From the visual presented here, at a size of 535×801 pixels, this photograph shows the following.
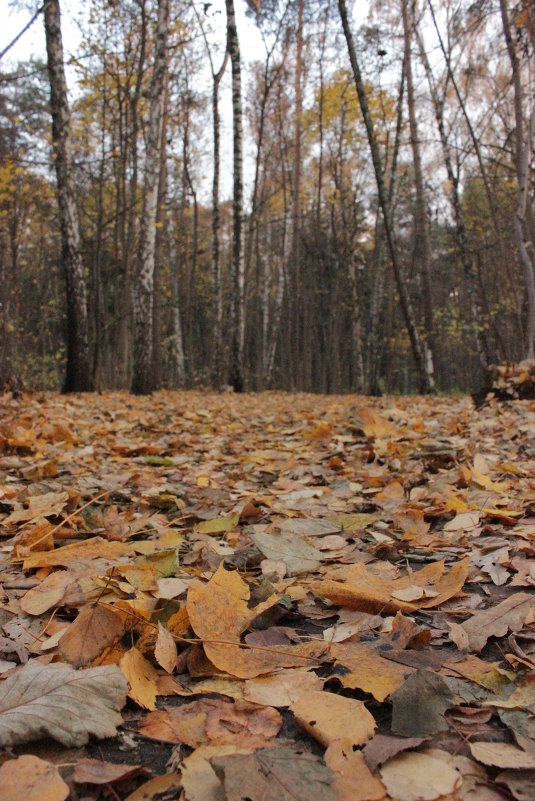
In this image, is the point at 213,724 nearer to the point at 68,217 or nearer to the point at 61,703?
the point at 61,703

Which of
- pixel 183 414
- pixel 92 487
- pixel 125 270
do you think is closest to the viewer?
pixel 92 487

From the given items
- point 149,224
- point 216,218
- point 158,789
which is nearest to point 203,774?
point 158,789

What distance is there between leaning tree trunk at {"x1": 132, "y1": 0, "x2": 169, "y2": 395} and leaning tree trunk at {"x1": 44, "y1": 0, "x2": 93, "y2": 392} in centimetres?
110

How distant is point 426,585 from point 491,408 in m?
4.02

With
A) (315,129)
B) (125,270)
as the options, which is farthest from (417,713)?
(315,129)

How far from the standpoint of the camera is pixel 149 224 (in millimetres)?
8875

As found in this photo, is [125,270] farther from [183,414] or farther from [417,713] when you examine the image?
[417,713]

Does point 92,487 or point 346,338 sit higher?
point 346,338

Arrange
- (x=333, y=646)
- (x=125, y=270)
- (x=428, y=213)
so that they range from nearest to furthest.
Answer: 1. (x=333, y=646)
2. (x=125, y=270)
3. (x=428, y=213)

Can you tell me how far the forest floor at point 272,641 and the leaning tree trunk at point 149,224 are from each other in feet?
22.8

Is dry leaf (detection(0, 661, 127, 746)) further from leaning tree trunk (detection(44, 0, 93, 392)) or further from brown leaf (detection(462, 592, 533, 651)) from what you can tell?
leaning tree trunk (detection(44, 0, 93, 392))

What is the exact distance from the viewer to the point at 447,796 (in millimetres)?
620

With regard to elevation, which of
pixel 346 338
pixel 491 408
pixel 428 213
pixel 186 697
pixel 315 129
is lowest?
pixel 186 697

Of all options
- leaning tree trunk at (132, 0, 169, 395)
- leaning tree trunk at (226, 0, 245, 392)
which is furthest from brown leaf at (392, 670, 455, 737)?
leaning tree trunk at (226, 0, 245, 392)
